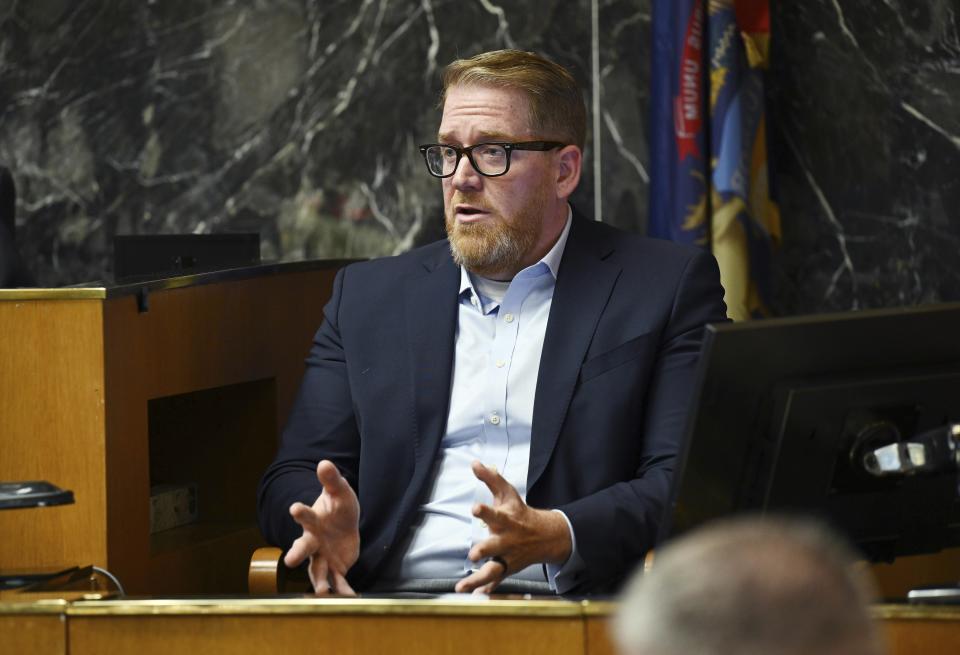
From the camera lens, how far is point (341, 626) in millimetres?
1588

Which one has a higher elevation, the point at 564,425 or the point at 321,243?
the point at 321,243

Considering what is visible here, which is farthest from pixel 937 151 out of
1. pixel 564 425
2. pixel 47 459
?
pixel 47 459

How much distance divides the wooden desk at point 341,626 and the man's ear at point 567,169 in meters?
1.15

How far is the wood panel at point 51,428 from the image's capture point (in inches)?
93.8

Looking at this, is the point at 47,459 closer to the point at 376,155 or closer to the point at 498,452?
the point at 498,452

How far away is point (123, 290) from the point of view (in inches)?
95.9

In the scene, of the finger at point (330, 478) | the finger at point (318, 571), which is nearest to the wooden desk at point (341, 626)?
the finger at point (330, 478)

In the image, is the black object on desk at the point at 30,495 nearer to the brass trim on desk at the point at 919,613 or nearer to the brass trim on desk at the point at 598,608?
the brass trim on desk at the point at 598,608

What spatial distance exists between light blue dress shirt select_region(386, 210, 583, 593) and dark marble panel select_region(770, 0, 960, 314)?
1453 millimetres

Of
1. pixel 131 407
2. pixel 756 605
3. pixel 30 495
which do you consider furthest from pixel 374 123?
pixel 756 605

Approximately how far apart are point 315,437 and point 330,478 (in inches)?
19.0

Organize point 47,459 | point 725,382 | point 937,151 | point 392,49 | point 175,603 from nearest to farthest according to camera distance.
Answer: point 725,382
point 175,603
point 47,459
point 937,151
point 392,49

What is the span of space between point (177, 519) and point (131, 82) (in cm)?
175

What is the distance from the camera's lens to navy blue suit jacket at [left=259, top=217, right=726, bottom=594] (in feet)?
7.64
